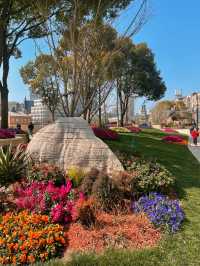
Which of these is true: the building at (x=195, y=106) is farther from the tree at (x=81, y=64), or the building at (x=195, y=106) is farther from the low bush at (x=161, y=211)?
the low bush at (x=161, y=211)

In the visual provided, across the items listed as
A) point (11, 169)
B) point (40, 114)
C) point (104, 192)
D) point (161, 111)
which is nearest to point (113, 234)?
point (104, 192)

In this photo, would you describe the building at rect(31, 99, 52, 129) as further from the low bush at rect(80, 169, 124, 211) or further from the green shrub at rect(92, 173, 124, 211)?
the green shrub at rect(92, 173, 124, 211)

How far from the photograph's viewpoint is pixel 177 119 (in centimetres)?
8862

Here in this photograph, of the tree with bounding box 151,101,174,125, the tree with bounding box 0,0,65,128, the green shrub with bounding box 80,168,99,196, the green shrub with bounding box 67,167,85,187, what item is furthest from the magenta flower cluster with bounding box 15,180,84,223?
the tree with bounding box 151,101,174,125

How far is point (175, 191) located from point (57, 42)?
6604mm

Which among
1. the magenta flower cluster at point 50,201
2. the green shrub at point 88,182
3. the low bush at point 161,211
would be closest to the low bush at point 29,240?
the magenta flower cluster at point 50,201

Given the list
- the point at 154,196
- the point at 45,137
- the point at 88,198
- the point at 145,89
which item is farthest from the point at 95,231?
the point at 145,89

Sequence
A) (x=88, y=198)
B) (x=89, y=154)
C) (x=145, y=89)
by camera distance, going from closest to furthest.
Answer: (x=88, y=198), (x=89, y=154), (x=145, y=89)

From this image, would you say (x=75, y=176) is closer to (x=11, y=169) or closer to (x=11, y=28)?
(x=11, y=169)

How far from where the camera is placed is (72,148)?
9.81 m

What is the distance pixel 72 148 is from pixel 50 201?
293 cm

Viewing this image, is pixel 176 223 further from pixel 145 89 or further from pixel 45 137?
pixel 145 89

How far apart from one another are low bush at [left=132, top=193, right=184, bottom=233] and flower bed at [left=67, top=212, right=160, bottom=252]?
166mm

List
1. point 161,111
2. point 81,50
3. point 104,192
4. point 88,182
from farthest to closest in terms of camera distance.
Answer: point 161,111, point 81,50, point 88,182, point 104,192
